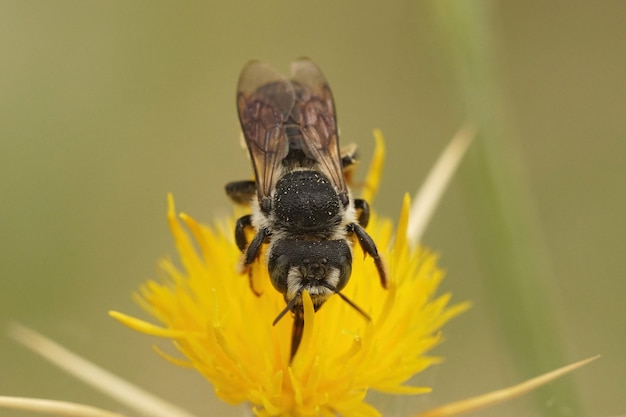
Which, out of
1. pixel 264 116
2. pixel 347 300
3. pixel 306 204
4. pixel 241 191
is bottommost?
pixel 347 300

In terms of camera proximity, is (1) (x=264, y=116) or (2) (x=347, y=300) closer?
(2) (x=347, y=300)

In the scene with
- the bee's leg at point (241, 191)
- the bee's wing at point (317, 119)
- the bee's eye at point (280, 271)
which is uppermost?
the bee's wing at point (317, 119)

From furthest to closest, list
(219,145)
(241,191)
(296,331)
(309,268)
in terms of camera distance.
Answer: (219,145)
(241,191)
(296,331)
(309,268)

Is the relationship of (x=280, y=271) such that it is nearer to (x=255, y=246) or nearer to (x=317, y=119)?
(x=255, y=246)

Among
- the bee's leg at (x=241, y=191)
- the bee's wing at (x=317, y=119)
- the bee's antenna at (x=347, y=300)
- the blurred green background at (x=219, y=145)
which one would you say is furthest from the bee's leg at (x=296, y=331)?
the blurred green background at (x=219, y=145)

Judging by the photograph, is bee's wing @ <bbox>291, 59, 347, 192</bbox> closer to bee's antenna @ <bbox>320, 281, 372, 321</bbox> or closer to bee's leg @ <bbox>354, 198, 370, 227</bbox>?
bee's leg @ <bbox>354, 198, 370, 227</bbox>

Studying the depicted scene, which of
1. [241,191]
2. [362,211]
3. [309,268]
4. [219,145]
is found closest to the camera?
[309,268]

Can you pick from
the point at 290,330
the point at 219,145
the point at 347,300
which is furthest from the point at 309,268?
the point at 219,145

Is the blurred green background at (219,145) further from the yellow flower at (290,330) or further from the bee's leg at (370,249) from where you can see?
the bee's leg at (370,249)

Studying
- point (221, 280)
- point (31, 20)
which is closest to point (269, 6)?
point (31, 20)
